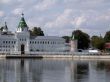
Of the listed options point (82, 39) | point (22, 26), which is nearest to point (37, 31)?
point (82, 39)

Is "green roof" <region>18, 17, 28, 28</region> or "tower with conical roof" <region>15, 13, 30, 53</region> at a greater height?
"green roof" <region>18, 17, 28, 28</region>

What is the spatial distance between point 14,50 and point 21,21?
913cm

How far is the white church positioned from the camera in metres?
119

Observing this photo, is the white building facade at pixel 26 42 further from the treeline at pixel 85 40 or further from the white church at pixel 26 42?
the treeline at pixel 85 40

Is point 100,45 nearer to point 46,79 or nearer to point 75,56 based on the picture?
point 75,56

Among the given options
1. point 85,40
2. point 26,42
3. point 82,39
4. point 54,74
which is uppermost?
point 82,39

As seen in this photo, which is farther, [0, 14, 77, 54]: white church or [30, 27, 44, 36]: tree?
[30, 27, 44, 36]: tree

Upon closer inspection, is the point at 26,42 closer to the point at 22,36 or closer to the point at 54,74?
the point at 22,36

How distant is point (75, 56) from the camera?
107938mm

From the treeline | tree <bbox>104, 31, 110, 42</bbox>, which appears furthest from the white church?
tree <bbox>104, 31, 110, 42</bbox>

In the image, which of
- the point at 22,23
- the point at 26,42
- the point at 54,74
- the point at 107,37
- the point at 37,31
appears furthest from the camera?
the point at 37,31

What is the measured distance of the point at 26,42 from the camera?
4724 inches

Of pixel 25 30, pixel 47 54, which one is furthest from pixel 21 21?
pixel 47 54

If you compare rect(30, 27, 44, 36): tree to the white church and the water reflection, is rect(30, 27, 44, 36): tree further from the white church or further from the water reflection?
the water reflection
